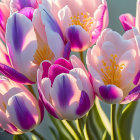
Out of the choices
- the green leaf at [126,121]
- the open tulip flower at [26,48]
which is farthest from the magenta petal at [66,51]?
the green leaf at [126,121]

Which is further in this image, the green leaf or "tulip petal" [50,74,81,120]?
the green leaf

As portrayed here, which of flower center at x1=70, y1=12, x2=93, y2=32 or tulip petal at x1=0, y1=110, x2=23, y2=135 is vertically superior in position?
flower center at x1=70, y1=12, x2=93, y2=32

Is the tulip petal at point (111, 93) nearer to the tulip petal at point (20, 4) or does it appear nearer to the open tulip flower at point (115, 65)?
the open tulip flower at point (115, 65)

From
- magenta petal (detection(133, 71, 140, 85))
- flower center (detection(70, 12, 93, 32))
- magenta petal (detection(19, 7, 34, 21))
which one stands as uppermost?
magenta petal (detection(19, 7, 34, 21))

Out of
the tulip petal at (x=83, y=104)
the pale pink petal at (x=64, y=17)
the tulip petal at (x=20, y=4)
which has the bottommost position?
the tulip petal at (x=83, y=104)

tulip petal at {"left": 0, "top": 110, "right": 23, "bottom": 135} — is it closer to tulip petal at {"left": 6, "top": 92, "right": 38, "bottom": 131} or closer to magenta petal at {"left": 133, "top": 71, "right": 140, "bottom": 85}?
tulip petal at {"left": 6, "top": 92, "right": 38, "bottom": 131}

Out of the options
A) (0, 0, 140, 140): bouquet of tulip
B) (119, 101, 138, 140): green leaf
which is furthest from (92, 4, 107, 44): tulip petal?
(119, 101, 138, 140): green leaf
